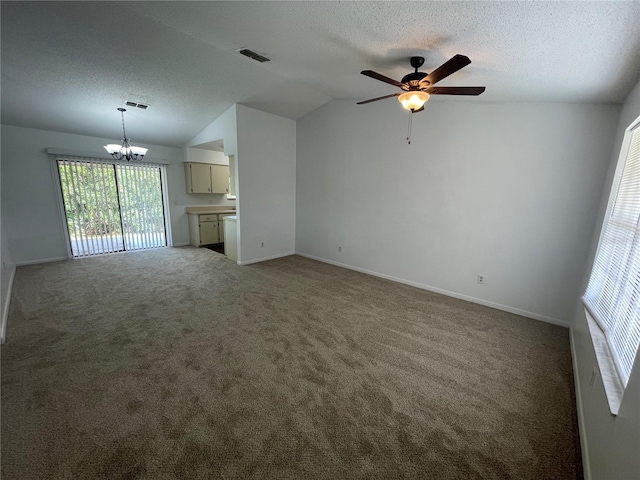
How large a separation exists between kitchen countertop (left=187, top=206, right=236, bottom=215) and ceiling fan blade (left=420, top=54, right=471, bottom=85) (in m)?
5.63

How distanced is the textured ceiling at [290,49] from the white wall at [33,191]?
1.52ft

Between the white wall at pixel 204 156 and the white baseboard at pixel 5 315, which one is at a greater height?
the white wall at pixel 204 156

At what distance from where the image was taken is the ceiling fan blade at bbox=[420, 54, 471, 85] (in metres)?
1.75

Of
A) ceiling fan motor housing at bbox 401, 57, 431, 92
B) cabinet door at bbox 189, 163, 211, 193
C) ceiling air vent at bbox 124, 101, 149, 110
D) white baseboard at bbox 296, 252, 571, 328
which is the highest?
ceiling air vent at bbox 124, 101, 149, 110

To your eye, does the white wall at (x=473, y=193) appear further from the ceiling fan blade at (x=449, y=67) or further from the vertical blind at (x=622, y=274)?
the ceiling fan blade at (x=449, y=67)

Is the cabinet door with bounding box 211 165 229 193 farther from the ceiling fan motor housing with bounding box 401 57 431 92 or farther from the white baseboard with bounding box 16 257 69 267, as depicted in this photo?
the ceiling fan motor housing with bounding box 401 57 431 92

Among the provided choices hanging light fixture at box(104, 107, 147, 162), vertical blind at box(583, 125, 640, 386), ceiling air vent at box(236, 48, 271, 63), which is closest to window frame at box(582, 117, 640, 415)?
vertical blind at box(583, 125, 640, 386)

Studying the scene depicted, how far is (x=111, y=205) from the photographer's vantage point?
5410 mm

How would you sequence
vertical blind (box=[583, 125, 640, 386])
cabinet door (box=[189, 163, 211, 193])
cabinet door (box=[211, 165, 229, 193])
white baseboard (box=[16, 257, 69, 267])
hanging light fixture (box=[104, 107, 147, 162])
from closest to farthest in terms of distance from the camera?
vertical blind (box=[583, 125, 640, 386]) → hanging light fixture (box=[104, 107, 147, 162]) → white baseboard (box=[16, 257, 69, 267]) → cabinet door (box=[189, 163, 211, 193]) → cabinet door (box=[211, 165, 229, 193])

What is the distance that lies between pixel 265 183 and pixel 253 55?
2.31 metres

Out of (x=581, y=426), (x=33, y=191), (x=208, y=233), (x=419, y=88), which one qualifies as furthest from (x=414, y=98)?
Result: (x=33, y=191)

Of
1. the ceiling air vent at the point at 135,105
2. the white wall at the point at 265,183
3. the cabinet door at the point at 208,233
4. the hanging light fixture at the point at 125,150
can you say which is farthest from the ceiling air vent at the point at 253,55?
the cabinet door at the point at 208,233

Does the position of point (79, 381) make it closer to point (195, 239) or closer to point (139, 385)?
point (139, 385)

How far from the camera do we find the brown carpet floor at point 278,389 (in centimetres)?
143
